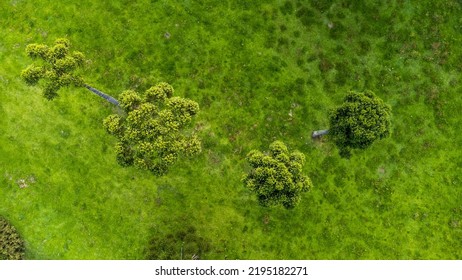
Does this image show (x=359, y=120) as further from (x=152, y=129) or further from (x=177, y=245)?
(x=177, y=245)

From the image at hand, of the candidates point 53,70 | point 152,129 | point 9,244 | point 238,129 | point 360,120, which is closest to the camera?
point 360,120

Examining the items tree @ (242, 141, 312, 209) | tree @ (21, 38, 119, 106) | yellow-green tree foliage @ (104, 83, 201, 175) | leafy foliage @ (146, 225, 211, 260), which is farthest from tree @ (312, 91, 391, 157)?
tree @ (21, 38, 119, 106)

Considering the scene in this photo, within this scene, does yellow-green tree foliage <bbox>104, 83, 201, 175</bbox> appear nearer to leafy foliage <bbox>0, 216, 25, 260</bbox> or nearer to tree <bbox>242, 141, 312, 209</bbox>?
tree <bbox>242, 141, 312, 209</bbox>

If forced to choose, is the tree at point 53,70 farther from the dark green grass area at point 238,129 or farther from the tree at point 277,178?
the tree at point 277,178

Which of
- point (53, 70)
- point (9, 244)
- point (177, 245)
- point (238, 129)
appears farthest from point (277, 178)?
point (9, 244)

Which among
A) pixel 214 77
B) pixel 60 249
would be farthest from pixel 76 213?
pixel 214 77

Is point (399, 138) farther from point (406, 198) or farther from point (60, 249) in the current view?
point (60, 249)
